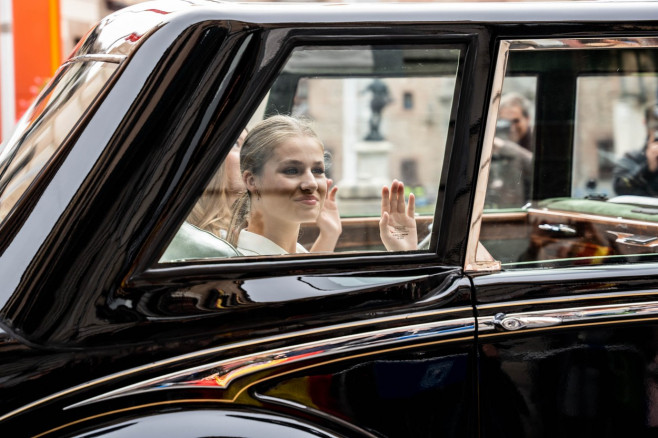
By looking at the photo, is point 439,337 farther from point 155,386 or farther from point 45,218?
point 45,218

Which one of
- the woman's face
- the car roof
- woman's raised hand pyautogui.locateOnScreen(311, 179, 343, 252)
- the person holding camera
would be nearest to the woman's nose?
the woman's face

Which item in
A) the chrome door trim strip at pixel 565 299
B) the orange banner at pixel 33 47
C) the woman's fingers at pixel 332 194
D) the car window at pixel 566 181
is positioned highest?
the orange banner at pixel 33 47

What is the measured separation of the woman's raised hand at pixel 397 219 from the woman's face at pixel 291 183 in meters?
0.19

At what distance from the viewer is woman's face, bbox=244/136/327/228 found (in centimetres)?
174

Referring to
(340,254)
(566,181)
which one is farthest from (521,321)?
(566,181)

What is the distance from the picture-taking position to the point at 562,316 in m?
1.61

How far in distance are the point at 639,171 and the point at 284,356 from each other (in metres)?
2.91

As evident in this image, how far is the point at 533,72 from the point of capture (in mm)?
3023

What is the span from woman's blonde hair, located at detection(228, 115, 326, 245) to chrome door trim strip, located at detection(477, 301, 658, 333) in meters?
0.56

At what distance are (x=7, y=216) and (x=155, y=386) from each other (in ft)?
1.50

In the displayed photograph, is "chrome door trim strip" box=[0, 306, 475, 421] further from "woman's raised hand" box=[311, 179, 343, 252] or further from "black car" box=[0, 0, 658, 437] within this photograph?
Answer: "woman's raised hand" box=[311, 179, 343, 252]

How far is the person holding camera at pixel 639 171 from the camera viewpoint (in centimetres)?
334

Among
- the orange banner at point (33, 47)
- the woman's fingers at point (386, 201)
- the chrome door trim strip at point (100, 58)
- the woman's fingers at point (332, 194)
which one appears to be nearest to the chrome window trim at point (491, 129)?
the woman's fingers at point (386, 201)

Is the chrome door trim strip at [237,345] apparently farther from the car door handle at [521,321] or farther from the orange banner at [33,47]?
the orange banner at [33,47]
